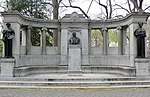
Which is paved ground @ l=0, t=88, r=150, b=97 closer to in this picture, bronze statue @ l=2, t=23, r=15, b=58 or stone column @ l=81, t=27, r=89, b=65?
bronze statue @ l=2, t=23, r=15, b=58

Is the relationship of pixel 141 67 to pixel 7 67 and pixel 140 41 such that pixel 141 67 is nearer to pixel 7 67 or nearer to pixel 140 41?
pixel 140 41

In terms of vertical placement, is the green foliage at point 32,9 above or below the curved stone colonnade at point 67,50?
above

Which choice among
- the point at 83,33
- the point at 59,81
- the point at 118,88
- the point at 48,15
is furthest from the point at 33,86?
the point at 48,15

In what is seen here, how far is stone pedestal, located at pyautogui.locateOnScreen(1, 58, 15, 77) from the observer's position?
1611 cm

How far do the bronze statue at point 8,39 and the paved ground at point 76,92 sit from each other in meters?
4.30

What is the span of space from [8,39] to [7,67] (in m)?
1.78

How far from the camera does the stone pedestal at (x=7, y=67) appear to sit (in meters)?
16.1

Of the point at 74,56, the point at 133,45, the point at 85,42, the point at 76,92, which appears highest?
the point at 85,42

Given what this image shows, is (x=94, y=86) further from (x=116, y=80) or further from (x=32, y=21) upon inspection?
(x=32, y=21)

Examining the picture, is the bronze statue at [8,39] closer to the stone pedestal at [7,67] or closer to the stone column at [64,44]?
the stone pedestal at [7,67]

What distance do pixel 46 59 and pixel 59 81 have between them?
7.87 m

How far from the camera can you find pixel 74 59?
21.0m

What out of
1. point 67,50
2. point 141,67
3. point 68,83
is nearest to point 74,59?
point 67,50

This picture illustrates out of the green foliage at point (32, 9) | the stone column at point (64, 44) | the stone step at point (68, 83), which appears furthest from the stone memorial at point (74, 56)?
the green foliage at point (32, 9)
